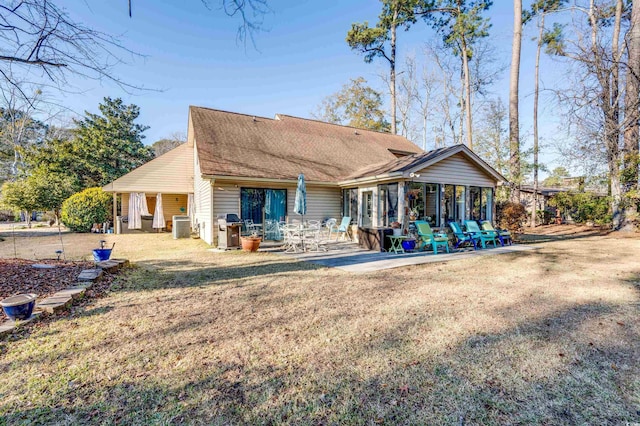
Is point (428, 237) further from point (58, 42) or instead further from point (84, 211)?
point (84, 211)

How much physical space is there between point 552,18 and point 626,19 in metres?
3.14

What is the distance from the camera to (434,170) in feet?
33.3

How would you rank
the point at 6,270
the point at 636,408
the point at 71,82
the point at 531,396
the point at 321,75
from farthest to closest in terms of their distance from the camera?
the point at 321,75
the point at 6,270
the point at 71,82
the point at 531,396
the point at 636,408

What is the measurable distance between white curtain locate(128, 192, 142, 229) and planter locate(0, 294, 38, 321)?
45.1ft

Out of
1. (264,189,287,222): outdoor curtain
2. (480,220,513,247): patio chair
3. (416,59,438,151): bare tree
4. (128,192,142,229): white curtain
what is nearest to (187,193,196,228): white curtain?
(128,192,142,229): white curtain

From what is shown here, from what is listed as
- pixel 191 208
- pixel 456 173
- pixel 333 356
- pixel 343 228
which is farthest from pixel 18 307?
pixel 191 208

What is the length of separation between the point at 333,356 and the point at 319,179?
30.8ft

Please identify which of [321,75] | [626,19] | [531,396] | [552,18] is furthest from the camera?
[321,75]

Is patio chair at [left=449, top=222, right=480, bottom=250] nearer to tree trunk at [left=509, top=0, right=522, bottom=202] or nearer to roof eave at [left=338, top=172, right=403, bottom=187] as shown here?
roof eave at [left=338, top=172, right=403, bottom=187]

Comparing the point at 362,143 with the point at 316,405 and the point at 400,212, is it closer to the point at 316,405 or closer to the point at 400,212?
the point at 400,212

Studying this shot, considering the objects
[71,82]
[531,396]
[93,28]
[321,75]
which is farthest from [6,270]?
[321,75]

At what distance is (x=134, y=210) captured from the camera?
15820mm

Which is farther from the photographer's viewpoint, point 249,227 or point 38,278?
point 249,227

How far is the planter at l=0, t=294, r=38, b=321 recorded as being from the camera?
343cm
